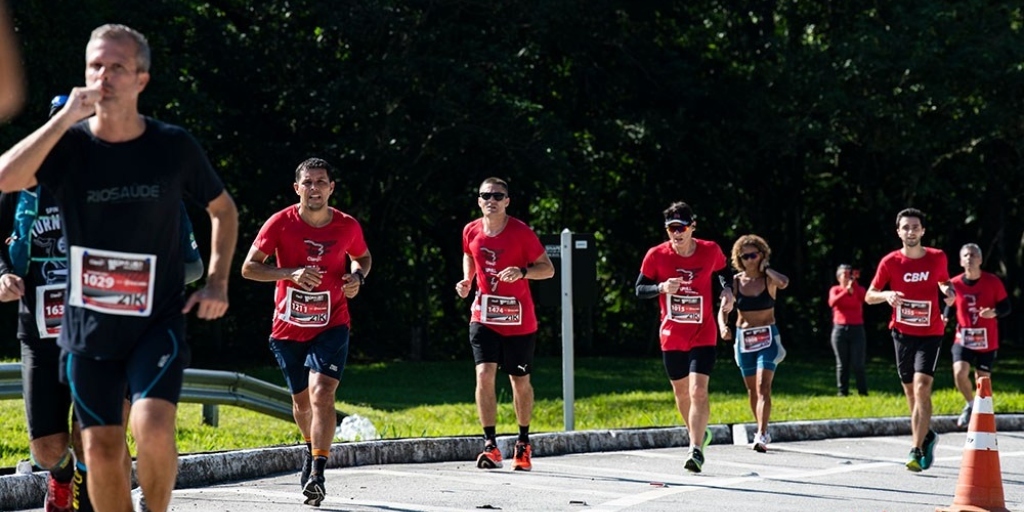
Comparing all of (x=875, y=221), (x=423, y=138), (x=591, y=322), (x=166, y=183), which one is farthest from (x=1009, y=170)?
(x=166, y=183)

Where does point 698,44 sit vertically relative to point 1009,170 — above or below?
above

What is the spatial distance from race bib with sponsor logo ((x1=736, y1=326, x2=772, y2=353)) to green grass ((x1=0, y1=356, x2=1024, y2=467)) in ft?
6.99

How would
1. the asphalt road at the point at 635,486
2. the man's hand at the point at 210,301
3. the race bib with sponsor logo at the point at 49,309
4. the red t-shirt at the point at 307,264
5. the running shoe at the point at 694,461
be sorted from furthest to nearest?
the running shoe at the point at 694,461 → the red t-shirt at the point at 307,264 → the asphalt road at the point at 635,486 → the race bib with sponsor logo at the point at 49,309 → the man's hand at the point at 210,301

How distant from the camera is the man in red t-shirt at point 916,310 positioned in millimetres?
12445

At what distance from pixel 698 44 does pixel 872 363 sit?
7.81 metres

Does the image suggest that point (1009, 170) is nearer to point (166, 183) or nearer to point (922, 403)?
point (922, 403)

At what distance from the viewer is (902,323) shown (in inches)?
499

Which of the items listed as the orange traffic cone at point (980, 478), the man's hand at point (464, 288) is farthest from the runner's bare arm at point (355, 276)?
the orange traffic cone at point (980, 478)

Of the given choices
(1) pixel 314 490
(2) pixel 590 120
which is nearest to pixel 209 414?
(1) pixel 314 490

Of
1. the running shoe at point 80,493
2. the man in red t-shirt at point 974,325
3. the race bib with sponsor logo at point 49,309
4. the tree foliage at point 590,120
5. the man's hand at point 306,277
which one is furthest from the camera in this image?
the tree foliage at point 590,120

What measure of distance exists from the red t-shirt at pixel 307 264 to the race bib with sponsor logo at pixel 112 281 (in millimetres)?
4064

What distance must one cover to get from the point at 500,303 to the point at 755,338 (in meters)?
3.69

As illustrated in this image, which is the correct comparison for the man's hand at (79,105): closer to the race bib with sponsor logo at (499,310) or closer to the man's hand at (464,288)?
the man's hand at (464,288)

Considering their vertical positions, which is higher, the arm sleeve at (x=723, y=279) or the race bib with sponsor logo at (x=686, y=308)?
the arm sleeve at (x=723, y=279)
